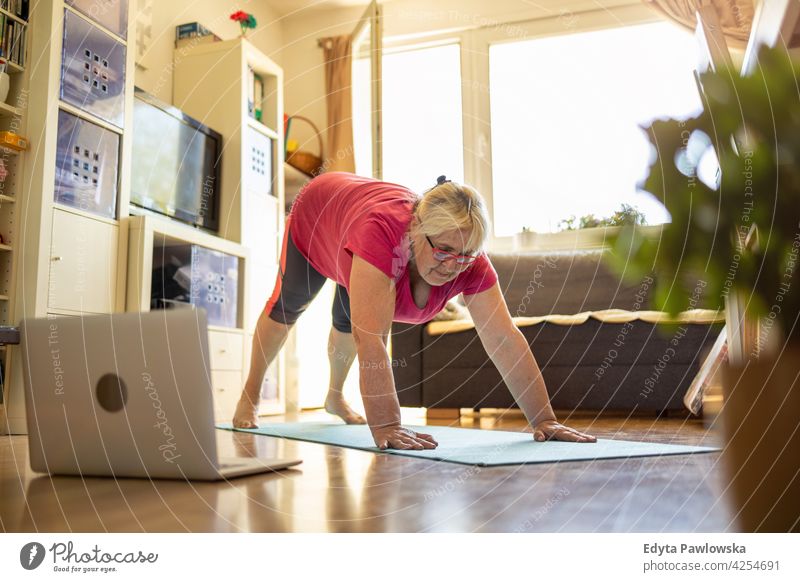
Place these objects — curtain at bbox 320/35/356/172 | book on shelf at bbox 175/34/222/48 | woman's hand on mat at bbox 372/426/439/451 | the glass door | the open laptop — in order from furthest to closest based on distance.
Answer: curtain at bbox 320/35/356/172 < book on shelf at bbox 175/34/222/48 < the glass door < woman's hand on mat at bbox 372/426/439/451 < the open laptop

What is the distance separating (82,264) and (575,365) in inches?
66.0

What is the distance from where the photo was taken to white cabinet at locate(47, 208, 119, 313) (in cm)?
214

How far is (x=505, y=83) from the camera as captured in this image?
11.0ft

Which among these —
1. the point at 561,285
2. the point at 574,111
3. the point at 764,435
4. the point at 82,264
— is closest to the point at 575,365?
the point at 561,285

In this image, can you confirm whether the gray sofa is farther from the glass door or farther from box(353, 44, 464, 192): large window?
the glass door

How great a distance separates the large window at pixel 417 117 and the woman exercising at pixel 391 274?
1014 mm

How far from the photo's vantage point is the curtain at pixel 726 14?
7.61 ft

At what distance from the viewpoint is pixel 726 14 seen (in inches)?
101

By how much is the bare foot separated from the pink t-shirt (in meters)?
0.50

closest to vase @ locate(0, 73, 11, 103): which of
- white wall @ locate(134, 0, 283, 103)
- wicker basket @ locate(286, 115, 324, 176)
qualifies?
white wall @ locate(134, 0, 283, 103)

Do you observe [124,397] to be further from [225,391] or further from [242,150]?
[242,150]

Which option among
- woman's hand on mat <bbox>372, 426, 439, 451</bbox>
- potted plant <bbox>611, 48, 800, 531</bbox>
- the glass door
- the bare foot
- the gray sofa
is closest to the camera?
potted plant <bbox>611, 48, 800, 531</bbox>
